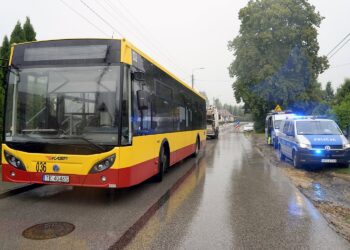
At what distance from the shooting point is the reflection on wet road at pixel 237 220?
5.12 meters

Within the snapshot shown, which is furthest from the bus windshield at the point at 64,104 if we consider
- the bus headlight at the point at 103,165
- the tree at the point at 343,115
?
the tree at the point at 343,115

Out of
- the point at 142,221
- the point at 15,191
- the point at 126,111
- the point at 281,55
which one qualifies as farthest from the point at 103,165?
the point at 281,55

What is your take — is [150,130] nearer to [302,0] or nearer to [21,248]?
[21,248]

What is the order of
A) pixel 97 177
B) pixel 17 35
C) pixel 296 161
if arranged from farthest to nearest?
1. pixel 17 35
2. pixel 296 161
3. pixel 97 177

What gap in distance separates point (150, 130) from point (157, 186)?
1.63 meters

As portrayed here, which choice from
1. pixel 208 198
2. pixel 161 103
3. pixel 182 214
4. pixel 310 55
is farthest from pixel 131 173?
pixel 310 55

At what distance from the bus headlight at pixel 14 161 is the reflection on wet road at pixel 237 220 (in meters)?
2.89

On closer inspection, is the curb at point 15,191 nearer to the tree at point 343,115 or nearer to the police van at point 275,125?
the police van at point 275,125

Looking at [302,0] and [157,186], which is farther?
[302,0]

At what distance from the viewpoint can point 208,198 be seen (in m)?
8.05

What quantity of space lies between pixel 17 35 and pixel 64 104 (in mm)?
8483

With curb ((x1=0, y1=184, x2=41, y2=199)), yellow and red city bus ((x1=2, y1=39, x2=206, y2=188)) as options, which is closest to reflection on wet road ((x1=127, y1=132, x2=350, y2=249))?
yellow and red city bus ((x1=2, y1=39, x2=206, y2=188))

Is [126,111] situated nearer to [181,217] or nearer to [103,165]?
[103,165]

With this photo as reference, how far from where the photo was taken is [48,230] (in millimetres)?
5562
